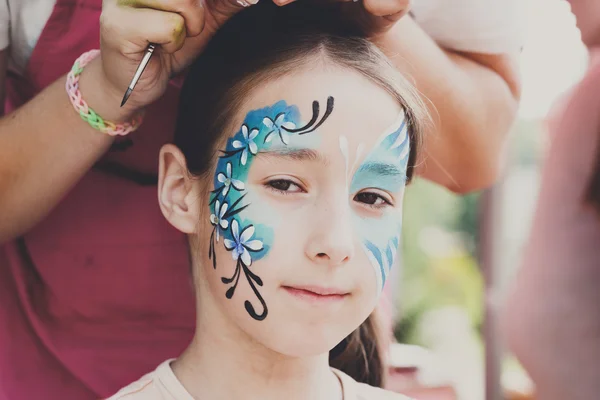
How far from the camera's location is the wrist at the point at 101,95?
117 centimetres

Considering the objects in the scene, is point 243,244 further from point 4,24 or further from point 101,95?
point 4,24

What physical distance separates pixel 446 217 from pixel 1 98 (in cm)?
645

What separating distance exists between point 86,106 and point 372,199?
470 millimetres

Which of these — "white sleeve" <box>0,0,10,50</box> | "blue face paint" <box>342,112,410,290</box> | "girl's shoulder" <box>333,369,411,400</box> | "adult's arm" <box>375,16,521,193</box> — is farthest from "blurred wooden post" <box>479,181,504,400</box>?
"white sleeve" <box>0,0,10,50</box>

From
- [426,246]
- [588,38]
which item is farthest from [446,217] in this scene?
[588,38]

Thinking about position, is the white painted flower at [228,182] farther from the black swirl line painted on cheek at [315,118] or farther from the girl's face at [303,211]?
the black swirl line painted on cheek at [315,118]

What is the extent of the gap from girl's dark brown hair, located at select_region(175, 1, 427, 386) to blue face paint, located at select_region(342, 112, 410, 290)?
0.06m

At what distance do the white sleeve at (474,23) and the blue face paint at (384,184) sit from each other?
0.99ft

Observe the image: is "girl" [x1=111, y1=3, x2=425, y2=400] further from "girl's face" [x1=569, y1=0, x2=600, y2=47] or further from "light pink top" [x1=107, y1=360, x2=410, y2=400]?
"girl's face" [x1=569, y1=0, x2=600, y2=47]

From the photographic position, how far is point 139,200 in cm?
139

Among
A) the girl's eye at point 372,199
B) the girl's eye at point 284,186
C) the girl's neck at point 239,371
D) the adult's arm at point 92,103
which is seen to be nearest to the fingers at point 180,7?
the adult's arm at point 92,103

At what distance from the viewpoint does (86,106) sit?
1191mm

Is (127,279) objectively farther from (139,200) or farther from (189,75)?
(189,75)

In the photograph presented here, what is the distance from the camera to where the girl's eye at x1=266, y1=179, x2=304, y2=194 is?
113 cm
